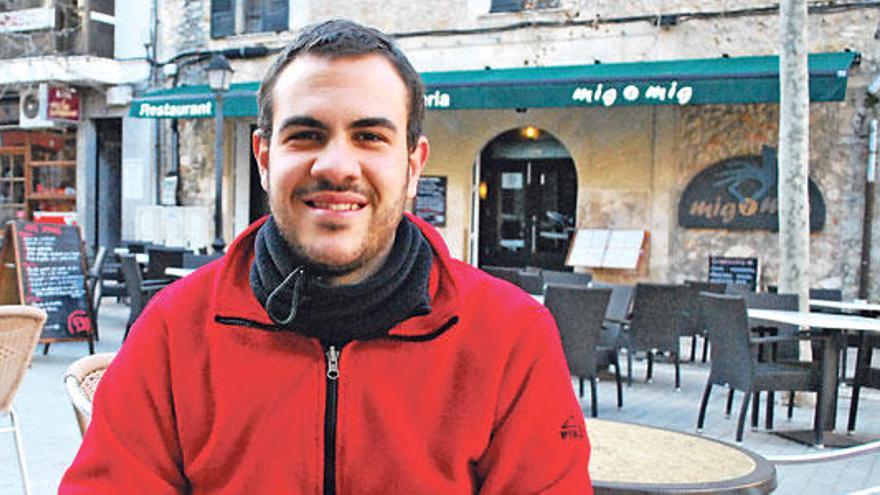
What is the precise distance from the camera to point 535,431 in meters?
1.58

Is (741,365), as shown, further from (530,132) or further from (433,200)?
(433,200)

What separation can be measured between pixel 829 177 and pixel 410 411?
10.4 metres

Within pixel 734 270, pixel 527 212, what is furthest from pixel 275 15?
pixel 734 270

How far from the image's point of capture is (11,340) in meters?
3.52

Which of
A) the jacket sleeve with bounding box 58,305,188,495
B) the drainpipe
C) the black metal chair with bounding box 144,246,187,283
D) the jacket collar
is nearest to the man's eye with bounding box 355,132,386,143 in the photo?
the jacket collar

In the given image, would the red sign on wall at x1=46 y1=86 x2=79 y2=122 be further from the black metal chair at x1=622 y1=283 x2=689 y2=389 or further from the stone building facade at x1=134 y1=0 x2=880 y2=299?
the black metal chair at x1=622 y1=283 x2=689 y2=389

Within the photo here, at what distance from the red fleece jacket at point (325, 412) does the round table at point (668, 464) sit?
22.3 inches

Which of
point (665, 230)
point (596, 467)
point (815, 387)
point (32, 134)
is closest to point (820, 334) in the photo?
point (815, 387)

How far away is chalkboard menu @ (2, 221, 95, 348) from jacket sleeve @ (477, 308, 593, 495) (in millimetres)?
7130

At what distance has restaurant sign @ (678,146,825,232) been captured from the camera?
1105 cm

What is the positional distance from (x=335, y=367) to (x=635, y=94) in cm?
956

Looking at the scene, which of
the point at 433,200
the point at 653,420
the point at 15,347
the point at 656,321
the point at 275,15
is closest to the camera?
the point at 15,347

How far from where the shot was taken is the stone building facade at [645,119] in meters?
10.8

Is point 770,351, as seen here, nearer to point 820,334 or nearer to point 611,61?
point 820,334
